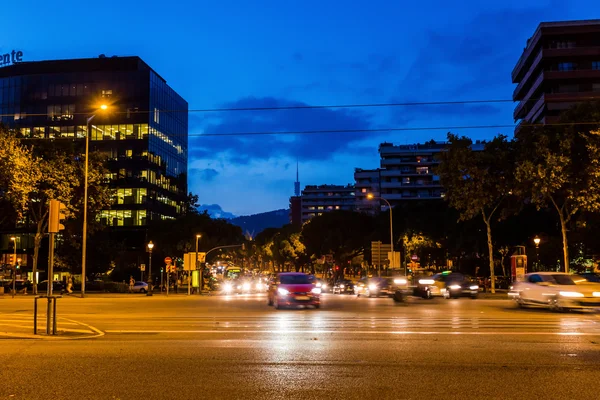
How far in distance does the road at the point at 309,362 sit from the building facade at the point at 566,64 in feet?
220

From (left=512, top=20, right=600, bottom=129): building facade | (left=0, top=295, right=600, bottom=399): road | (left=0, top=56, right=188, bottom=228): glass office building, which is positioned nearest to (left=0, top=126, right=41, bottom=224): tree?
(left=0, top=295, right=600, bottom=399): road

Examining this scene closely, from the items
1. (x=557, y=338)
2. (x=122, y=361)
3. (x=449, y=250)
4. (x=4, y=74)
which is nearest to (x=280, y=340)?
(x=122, y=361)

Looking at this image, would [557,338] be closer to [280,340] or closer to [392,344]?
[392,344]

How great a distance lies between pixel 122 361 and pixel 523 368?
697 cm

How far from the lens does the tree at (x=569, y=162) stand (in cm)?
3366

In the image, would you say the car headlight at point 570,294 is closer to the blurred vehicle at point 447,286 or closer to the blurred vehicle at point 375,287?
the blurred vehicle at point 447,286

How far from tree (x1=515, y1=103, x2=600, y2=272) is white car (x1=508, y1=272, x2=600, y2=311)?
10874mm

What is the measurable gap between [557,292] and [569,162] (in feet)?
44.4

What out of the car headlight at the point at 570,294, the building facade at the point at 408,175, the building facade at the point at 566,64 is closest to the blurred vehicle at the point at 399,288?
the car headlight at the point at 570,294

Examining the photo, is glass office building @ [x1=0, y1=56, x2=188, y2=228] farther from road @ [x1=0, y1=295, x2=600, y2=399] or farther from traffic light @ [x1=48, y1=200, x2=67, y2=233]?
road @ [x1=0, y1=295, x2=600, y2=399]

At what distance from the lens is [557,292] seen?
23.1 metres

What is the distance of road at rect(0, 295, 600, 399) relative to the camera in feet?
26.4

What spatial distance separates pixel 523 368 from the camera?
9.68 m

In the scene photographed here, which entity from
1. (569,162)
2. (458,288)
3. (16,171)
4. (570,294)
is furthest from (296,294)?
(16,171)
